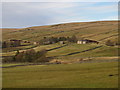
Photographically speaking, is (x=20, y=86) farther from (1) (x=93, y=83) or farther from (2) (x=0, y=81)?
(1) (x=93, y=83)

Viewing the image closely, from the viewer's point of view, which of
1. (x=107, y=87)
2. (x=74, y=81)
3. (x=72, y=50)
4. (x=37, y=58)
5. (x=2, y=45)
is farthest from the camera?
(x=2, y=45)

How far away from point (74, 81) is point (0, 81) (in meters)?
11.7

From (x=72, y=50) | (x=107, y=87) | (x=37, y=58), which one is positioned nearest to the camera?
(x=107, y=87)

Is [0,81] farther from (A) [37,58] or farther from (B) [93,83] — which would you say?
(A) [37,58]

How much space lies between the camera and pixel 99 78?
29594mm

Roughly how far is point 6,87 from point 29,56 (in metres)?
41.6

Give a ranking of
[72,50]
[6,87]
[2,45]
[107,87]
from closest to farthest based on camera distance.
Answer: [107,87]
[6,87]
[72,50]
[2,45]

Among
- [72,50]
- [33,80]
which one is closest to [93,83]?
[33,80]

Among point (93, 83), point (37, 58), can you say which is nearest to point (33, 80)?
point (93, 83)

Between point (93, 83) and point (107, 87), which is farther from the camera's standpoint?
point (93, 83)

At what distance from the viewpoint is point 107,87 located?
2459 cm

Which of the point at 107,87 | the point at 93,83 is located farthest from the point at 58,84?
the point at 107,87

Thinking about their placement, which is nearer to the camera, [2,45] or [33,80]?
[33,80]

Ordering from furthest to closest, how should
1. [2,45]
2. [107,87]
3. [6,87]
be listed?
[2,45] → [6,87] → [107,87]
